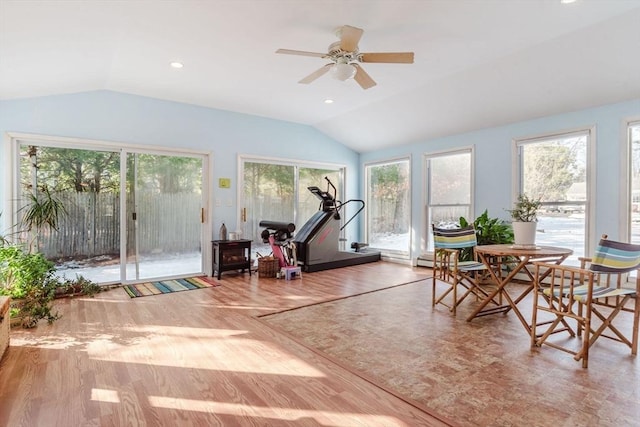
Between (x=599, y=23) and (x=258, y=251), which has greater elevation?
(x=599, y=23)

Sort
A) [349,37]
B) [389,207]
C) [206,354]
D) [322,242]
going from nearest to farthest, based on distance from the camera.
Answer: [206,354]
[349,37]
[322,242]
[389,207]

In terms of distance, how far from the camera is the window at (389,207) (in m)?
7.14

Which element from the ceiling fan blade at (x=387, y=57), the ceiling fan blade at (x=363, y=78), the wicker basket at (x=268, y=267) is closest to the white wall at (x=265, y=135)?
the wicker basket at (x=268, y=267)

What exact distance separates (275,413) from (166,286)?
3612 millimetres

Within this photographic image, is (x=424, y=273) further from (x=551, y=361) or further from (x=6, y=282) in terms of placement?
(x=6, y=282)

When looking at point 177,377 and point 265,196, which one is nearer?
point 177,377

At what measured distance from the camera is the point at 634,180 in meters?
4.23

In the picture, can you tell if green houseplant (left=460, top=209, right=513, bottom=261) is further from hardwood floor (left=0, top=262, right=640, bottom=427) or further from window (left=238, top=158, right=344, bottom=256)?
window (left=238, top=158, right=344, bottom=256)

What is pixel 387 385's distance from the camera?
84.4 inches

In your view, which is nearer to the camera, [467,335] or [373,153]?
[467,335]

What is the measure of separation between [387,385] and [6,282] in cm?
427

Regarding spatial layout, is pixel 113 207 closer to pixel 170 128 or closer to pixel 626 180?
pixel 170 128

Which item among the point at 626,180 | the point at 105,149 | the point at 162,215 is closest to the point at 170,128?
the point at 105,149

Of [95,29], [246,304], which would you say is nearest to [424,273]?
[246,304]
